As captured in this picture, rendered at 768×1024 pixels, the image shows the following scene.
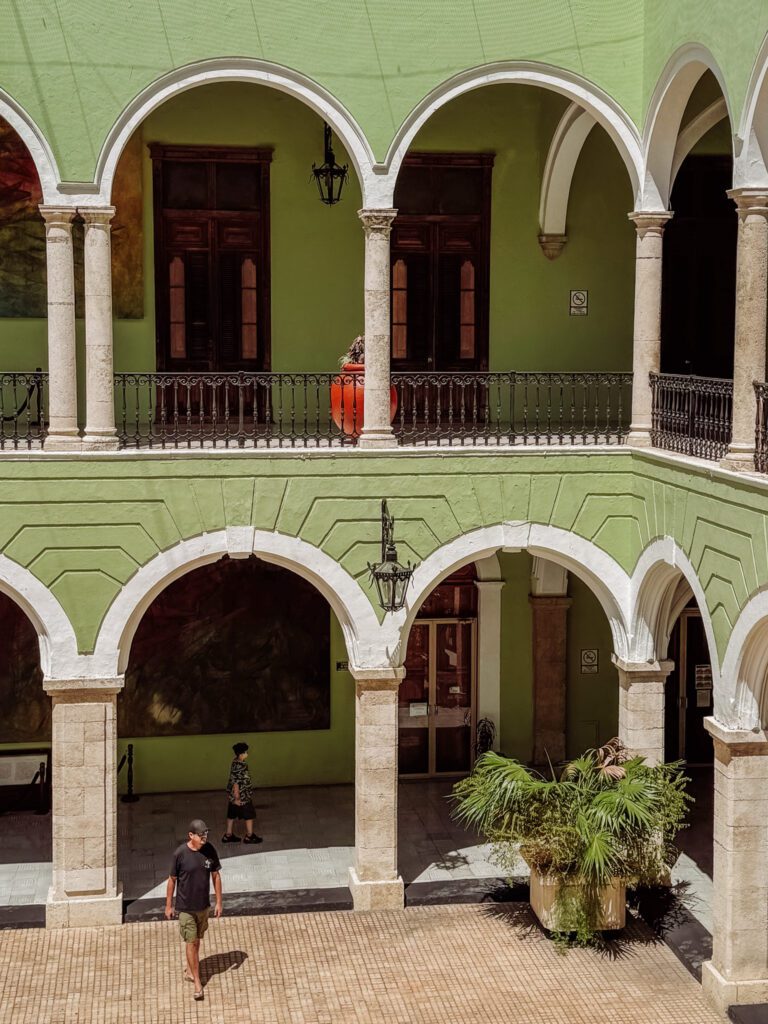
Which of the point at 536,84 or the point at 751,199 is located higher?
the point at 536,84

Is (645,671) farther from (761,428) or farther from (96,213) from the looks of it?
(96,213)

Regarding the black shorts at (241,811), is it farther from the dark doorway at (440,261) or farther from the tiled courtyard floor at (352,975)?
the dark doorway at (440,261)

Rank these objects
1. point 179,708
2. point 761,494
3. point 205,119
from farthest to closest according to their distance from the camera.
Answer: point 179,708, point 205,119, point 761,494

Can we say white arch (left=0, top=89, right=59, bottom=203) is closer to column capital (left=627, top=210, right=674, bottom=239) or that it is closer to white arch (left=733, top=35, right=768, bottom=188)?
column capital (left=627, top=210, right=674, bottom=239)

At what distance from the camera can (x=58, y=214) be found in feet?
44.0

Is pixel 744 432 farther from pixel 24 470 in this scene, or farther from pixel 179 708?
pixel 179 708

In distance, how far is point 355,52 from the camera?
1372 cm

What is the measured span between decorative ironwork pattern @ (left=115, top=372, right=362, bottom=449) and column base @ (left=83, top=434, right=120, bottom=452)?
20 cm

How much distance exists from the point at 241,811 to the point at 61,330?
5.42m

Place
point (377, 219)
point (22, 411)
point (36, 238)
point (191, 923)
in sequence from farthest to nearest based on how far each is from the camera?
point (36, 238), point (22, 411), point (377, 219), point (191, 923)

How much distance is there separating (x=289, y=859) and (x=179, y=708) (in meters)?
2.87

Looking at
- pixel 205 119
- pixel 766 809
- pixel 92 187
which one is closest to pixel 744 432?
pixel 766 809

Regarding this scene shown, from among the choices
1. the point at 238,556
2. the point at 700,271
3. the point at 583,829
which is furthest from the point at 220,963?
the point at 700,271

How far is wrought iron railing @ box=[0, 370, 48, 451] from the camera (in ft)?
45.2
